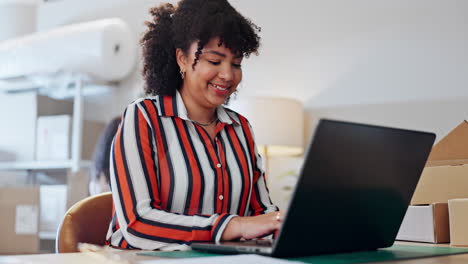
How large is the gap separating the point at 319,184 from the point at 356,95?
2160mm

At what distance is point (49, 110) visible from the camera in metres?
3.69

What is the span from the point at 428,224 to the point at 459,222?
0.30 feet

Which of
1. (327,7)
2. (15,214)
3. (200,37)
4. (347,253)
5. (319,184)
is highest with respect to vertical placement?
(327,7)

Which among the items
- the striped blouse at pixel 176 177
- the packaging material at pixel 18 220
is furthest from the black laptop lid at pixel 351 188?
the packaging material at pixel 18 220

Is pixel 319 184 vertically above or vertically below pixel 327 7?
below

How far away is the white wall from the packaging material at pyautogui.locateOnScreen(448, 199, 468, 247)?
1.57m

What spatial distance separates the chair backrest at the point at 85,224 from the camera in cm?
124

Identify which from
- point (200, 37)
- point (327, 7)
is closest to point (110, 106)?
point (327, 7)

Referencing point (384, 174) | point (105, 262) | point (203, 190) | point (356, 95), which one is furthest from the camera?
point (356, 95)

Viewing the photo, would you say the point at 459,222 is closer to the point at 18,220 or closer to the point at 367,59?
the point at 367,59

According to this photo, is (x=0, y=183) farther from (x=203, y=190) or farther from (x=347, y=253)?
(x=347, y=253)

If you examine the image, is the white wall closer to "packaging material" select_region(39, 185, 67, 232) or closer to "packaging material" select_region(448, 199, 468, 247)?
"packaging material" select_region(39, 185, 67, 232)

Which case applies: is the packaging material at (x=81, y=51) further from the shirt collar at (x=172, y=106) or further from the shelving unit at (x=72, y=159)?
the shirt collar at (x=172, y=106)

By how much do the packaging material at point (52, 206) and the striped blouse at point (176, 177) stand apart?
2.19 m
